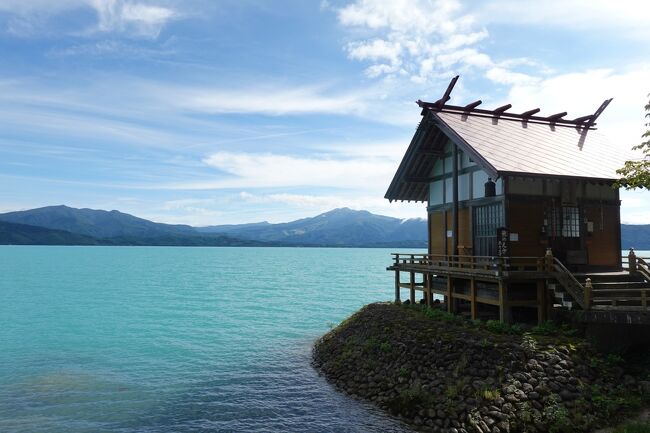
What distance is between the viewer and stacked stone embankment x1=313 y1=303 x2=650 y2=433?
670 inches

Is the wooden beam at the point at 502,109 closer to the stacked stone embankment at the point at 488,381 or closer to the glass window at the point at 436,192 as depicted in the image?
the glass window at the point at 436,192

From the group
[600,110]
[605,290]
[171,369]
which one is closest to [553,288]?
[605,290]

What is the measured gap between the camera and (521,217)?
81.8ft

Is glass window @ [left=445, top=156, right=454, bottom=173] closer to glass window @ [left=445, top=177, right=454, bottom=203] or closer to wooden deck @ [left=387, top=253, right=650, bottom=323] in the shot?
glass window @ [left=445, top=177, right=454, bottom=203]

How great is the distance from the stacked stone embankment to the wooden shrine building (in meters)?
2.71

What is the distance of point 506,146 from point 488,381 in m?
13.5

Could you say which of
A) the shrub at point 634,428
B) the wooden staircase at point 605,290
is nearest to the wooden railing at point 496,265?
the wooden staircase at point 605,290

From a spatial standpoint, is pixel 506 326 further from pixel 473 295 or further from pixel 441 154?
pixel 441 154

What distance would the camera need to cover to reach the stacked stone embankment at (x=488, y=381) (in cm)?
1702

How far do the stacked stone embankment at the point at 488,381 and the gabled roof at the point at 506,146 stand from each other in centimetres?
825

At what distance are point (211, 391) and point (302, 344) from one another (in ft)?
36.6

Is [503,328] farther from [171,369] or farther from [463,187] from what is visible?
[171,369]

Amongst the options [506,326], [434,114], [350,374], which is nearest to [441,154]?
[434,114]

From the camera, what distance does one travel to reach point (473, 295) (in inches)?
993
